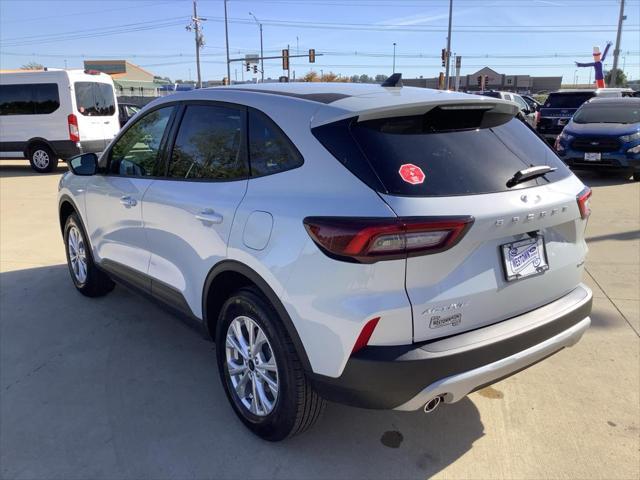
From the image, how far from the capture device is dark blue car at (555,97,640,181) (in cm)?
1022

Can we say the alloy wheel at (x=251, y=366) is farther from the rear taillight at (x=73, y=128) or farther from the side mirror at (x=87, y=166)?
the rear taillight at (x=73, y=128)

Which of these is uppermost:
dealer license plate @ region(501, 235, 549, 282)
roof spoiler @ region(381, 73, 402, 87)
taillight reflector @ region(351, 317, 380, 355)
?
roof spoiler @ region(381, 73, 402, 87)

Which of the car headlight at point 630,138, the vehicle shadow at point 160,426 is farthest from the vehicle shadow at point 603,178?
the vehicle shadow at point 160,426

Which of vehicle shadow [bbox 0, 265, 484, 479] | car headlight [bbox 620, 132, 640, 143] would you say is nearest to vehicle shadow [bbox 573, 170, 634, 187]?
car headlight [bbox 620, 132, 640, 143]

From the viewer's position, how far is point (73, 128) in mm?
13062

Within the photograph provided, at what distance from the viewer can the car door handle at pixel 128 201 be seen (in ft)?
11.8

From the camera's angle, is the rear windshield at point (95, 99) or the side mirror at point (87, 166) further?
the rear windshield at point (95, 99)

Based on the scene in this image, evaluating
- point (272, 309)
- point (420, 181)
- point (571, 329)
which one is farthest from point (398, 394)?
point (571, 329)

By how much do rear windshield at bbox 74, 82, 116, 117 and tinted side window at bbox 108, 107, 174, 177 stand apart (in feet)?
34.2

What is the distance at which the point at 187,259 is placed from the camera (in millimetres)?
3080

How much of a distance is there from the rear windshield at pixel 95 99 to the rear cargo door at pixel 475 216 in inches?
502

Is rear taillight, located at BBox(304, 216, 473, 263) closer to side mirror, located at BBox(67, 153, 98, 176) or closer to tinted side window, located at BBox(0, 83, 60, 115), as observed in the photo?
side mirror, located at BBox(67, 153, 98, 176)

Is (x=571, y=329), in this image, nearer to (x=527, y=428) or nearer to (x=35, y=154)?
(x=527, y=428)

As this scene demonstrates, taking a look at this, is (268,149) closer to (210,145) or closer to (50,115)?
(210,145)
